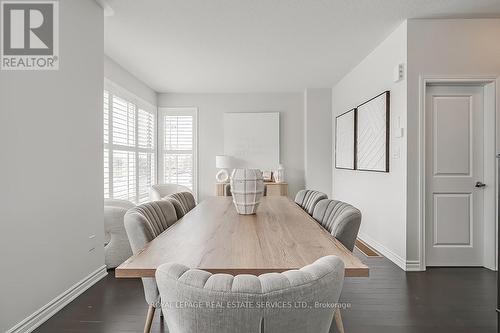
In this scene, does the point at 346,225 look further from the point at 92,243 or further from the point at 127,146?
the point at 127,146

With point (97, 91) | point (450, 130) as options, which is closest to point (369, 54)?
point (450, 130)

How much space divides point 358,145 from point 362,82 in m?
0.93

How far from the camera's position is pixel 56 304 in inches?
90.7

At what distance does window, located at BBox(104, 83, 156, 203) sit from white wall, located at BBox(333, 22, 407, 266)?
3.59m

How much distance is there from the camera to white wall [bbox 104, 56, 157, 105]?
4.34 metres

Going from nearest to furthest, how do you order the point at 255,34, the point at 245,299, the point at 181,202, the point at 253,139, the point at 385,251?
the point at 245,299
the point at 181,202
the point at 255,34
the point at 385,251
the point at 253,139

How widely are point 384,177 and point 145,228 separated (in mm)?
3062

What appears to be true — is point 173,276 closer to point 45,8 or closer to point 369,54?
point 45,8

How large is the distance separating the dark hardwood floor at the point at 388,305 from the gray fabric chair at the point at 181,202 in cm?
79

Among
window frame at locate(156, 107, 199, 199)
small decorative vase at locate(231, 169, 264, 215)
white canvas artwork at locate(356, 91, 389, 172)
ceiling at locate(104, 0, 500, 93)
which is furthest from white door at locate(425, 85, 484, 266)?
window frame at locate(156, 107, 199, 199)

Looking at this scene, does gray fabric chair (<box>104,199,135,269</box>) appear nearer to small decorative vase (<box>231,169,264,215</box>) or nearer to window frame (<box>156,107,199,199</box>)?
small decorative vase (<box>231,169,264,215</box>)

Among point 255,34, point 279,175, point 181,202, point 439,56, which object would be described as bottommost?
point 181,202

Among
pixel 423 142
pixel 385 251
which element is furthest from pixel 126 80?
Result: pixel 385 251

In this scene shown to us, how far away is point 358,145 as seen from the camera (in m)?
4.63
